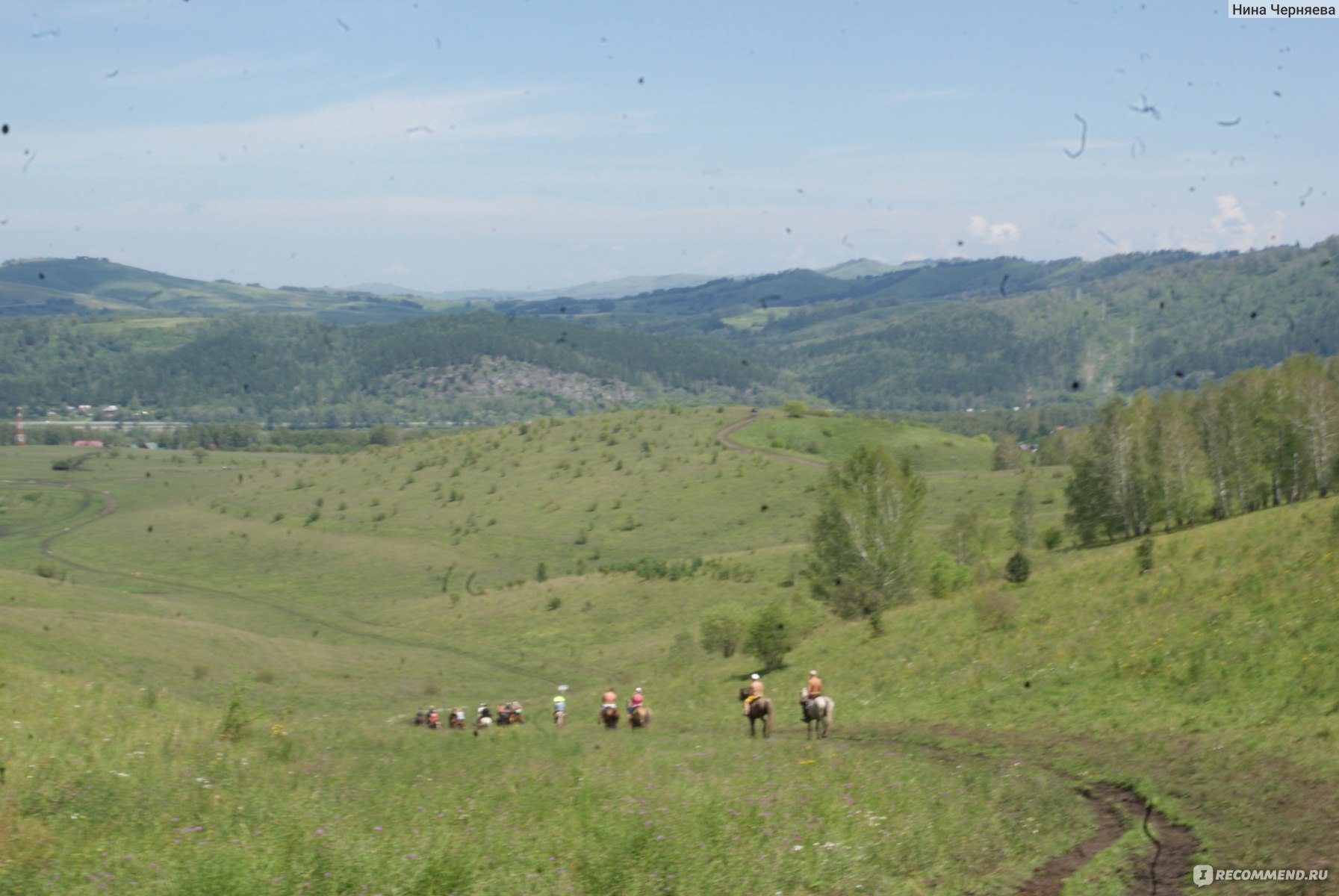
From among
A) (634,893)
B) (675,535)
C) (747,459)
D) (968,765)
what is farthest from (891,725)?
(747,459)

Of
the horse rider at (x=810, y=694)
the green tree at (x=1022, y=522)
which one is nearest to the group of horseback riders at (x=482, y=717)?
the horse rider at (x=810, y=694)

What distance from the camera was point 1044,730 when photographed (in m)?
27.5

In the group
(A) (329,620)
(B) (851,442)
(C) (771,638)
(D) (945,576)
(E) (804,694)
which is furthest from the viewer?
(B) (851,442)

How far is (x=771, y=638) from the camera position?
50438mm

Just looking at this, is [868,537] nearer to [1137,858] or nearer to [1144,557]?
[1144,557]

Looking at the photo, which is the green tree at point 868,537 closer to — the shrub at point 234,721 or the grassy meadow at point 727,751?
the grassy meadow at point 727,751

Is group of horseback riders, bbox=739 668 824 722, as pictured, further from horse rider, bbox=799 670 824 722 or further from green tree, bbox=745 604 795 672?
green tree, bbox=745 604 795 672

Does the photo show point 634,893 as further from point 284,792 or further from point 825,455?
point 825,455

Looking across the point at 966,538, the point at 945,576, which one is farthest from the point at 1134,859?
the point at 966,538

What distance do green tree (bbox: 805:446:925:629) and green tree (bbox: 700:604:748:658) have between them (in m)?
5.49

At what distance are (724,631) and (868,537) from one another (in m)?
10.6

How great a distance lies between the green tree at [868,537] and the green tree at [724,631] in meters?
5.49

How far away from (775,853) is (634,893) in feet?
8.32

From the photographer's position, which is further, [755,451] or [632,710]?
[755,451]
